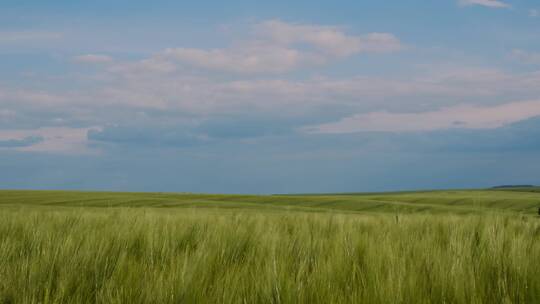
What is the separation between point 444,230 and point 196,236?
1.89 metres

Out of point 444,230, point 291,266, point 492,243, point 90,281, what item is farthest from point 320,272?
point 444,230

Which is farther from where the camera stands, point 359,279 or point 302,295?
point 359,279

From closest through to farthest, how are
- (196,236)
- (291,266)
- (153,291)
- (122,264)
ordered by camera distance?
(153,291)
(122,264)
(291,266)
(196,236)

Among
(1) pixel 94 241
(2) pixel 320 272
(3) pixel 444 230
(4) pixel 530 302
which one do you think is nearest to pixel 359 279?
(2) pixel 320 272

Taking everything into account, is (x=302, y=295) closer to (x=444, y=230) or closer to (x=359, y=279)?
(x=359, y=279)

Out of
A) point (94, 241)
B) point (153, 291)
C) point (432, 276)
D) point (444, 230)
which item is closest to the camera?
point (153, 291)

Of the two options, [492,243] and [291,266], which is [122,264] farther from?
[492,243]

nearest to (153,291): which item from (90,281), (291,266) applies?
(90,281)

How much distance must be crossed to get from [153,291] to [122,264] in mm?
513

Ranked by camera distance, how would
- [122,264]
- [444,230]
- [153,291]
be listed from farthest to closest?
[444,230] < [122,264] < [153,291]

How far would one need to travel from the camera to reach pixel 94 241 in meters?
2.58

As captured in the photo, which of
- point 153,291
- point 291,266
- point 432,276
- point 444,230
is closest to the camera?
point 153,291

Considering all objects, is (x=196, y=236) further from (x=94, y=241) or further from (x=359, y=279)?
(x=359, y=279)

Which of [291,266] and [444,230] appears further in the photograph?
[444,230]
